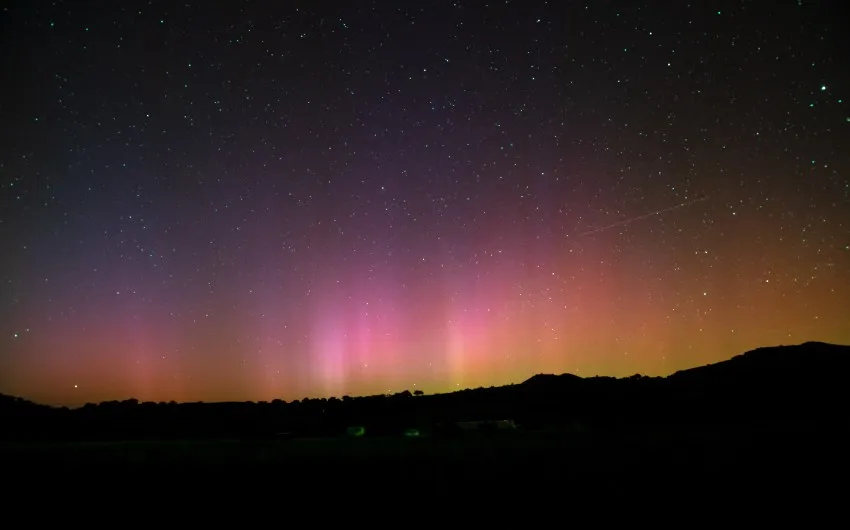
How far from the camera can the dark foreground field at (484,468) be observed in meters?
10.2

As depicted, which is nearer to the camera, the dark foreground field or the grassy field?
the dark foreground field

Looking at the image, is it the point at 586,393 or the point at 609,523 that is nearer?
the point at 609,523

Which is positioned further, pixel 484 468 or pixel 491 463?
pixel 491 463

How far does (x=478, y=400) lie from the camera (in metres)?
56.6

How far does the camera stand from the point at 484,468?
1273cm

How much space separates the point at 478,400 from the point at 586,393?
11466 mm

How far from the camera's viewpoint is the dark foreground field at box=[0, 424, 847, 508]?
10250 mm

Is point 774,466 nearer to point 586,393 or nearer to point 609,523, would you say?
point 609,523

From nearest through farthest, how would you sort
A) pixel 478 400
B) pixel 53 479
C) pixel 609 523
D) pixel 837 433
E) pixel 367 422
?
pixel 609 523 < pixel 53 479 < pixel 837 433 < pixel 367 422 < pixel 478 400

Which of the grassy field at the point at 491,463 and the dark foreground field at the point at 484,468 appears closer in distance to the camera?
the dark foreground field at the point at 484,468

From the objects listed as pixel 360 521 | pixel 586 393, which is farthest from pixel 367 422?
pixel 360 521

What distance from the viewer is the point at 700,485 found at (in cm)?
1026

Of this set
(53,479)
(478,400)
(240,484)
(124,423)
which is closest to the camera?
(240,484)

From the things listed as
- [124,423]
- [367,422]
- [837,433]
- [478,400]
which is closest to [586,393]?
Result: [478,400]
